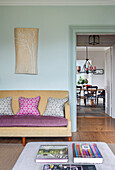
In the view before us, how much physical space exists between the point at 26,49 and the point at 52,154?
2.64 m

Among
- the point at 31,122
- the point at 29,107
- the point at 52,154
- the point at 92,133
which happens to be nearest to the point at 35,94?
the point at 29,107

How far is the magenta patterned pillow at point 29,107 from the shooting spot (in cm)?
343

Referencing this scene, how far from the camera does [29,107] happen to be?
3441 millimetres

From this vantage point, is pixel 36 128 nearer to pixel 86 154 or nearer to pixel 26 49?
pixel 86 154

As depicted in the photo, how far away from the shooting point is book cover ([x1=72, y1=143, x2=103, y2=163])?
1563mm

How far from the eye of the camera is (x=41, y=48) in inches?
152

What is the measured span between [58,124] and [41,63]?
4.74 feet

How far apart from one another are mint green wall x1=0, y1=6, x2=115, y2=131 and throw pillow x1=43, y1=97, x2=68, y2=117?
52 cm

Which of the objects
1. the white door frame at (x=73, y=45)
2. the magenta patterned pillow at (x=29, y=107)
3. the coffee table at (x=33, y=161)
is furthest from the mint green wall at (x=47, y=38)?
the coffee table at (x=33, y=161)

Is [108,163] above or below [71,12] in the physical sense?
below

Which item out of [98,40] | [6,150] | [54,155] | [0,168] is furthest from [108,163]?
[98,40]

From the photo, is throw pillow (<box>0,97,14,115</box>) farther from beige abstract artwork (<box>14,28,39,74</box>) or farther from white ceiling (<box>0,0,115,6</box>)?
white ceiling (<box>0,0,115,6</box>)

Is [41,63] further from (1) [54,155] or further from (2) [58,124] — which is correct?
(1) [54,155]

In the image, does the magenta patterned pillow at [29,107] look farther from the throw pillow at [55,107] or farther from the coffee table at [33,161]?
the coffee table at [33,161]
